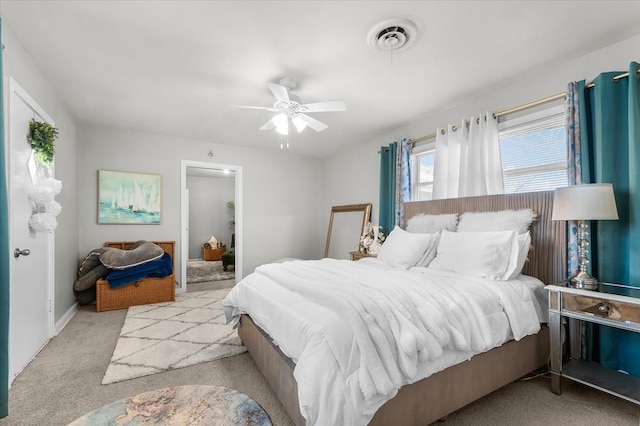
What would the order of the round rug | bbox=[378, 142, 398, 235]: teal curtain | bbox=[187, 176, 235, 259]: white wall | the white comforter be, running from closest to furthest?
the round rug, the white comforter, bbox=[378, 142, 398, 235]: teal curtain, bbox=[187, 176, 235, 259]: white wall

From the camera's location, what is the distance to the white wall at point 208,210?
859cm

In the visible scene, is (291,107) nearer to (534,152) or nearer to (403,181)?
(403,181)

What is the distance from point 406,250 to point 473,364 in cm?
123

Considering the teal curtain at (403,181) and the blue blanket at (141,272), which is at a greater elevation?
the teal curtain at (403,181)

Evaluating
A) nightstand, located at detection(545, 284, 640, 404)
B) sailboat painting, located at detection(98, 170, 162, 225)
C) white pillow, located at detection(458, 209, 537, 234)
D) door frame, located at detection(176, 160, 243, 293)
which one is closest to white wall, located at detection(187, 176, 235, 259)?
door frame, located at detection(176, 160, 243, 293)

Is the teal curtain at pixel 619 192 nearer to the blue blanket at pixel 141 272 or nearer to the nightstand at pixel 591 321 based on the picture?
the nightstand at pixel 591 321

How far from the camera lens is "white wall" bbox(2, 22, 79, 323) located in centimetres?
222

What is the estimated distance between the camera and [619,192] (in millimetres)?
2111

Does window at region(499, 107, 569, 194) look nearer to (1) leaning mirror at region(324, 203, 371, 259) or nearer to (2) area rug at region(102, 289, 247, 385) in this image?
(1) leaning mirror at region(324, 203, 371, 259)

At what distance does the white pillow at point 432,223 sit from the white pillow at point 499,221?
0.13 metres

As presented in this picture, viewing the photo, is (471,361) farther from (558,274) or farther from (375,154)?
(375,154)

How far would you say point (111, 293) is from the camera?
12.3 ft

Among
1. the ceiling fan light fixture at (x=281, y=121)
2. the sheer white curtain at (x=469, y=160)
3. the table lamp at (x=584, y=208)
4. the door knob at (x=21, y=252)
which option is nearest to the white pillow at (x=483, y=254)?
the table lamp at (x=584, y=208)

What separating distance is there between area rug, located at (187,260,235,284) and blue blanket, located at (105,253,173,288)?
4.91ft
